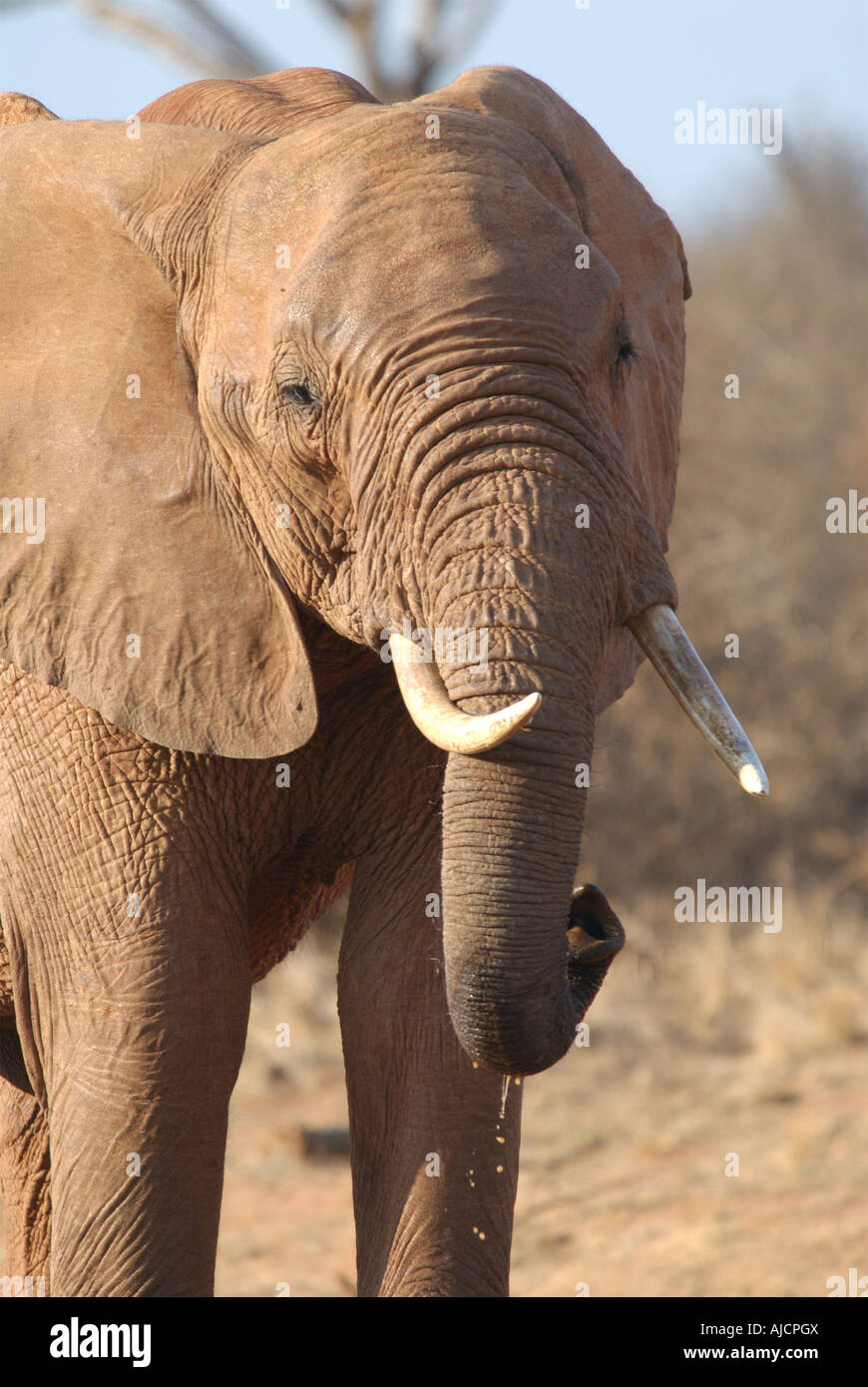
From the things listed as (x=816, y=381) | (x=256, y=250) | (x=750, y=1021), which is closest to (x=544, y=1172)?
(x=750, y=1021)

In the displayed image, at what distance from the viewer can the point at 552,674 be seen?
296 centimetres

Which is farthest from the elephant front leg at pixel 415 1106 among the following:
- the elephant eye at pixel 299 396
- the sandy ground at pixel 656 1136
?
the sandy ground at pixel 656 1136

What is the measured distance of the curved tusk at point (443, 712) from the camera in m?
2.81

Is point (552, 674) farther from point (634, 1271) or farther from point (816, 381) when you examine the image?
point (816, 381)

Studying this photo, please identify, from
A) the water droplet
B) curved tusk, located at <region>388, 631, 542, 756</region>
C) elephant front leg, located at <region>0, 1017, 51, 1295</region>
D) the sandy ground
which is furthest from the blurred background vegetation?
curved tusk, located at <region>388, 631, 542, 756</region>

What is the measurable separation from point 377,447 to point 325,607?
36 cm

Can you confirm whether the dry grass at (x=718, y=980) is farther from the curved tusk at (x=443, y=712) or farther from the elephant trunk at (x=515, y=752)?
the curved tusk at (x=443, y=712)

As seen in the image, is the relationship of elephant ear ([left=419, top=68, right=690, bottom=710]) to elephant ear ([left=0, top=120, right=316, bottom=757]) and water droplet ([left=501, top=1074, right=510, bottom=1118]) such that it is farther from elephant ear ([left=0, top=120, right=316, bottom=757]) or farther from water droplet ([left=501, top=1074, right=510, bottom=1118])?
water droplet ([left=501, top=1074, right=510, bottom=1118])

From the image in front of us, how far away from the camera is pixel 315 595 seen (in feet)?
11.1

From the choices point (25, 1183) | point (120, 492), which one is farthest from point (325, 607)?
point (25, 1183)

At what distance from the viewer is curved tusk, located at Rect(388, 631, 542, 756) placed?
2812 mm

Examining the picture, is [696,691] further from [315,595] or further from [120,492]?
[120,492]

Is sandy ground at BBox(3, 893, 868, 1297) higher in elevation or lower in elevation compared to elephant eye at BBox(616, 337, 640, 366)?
lower

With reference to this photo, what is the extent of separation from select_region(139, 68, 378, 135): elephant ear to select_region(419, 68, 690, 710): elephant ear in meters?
0.24
